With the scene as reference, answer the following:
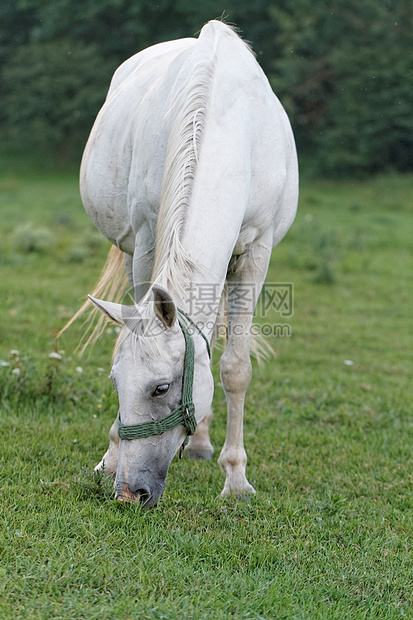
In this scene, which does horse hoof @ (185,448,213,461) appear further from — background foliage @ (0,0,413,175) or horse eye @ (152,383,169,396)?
background foliage @ (0,0,413,175)

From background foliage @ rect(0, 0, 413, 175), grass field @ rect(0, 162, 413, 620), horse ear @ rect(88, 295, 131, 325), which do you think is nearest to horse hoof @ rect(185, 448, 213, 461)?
grass field @ rect(0, 162, 413, 620)

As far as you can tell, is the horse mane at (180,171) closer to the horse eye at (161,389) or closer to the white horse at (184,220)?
the white horse at (184,220)

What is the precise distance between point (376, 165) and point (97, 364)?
1909 cm

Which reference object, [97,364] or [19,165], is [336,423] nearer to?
[97,364]

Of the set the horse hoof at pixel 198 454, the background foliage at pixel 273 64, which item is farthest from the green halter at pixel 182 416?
the background foliage at pixel 273 64

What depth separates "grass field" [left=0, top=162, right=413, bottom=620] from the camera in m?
2.34

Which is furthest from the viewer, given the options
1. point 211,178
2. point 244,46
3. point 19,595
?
point 244,46

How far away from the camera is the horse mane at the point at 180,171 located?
2.61 m

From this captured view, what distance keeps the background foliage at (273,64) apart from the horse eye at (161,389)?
20429 millimetres

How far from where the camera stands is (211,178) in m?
2.81

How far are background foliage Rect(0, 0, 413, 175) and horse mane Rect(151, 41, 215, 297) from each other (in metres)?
19.6

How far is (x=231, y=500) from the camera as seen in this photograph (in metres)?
3.15

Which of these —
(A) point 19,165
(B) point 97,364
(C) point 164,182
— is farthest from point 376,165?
(C) point 164,182

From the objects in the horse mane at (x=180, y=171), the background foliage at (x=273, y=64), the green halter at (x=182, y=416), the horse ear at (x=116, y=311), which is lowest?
the green halter at (x=182, y=416)
